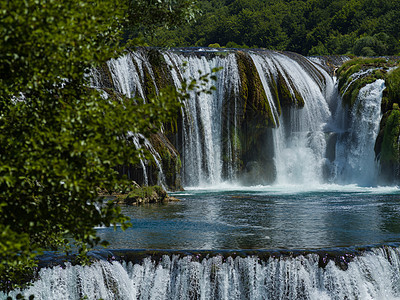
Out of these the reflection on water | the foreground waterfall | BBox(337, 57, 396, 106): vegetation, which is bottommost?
the foreground waterfall

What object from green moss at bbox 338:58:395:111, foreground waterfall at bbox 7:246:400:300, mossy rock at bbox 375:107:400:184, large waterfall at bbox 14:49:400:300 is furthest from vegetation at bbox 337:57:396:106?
foreground waterfall at bbox 7:246:400:300

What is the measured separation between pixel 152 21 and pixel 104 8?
3.66 meters

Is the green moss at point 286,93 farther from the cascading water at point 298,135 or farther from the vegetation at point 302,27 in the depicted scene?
the vegetation at point 302,27

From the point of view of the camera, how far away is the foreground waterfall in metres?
12.9

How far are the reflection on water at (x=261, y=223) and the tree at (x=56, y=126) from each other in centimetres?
853

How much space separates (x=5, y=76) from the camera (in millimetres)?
6113

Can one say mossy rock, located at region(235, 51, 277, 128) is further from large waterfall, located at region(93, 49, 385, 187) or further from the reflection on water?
the reflection on water

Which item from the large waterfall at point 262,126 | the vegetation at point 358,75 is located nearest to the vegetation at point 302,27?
the vegetation at point 358,75

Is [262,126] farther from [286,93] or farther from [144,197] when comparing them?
[144,197]

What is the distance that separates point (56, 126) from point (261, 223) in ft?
45.0

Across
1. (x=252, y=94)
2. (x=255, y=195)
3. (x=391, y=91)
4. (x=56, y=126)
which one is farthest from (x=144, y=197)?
(x=391, y=91)

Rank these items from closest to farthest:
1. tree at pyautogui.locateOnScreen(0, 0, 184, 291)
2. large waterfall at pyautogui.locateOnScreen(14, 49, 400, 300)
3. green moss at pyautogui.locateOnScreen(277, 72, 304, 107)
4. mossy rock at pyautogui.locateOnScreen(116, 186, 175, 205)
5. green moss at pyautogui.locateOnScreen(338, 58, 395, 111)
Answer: tree at pyautogui.locateOnScreen(0, 0, 184, 291), large waterfall at pyautogui.locateOnScreen(14, 49, 400, 300), mossy rock at pyautogui.locateOnScreen(116, 186, 175, 205), green moss at pyautogui.locateOnScreen(338, 58, 395, 111), green moss at pyautogui.locateOnScreen(277, 72, 304, 107)

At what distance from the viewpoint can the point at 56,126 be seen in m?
5.87

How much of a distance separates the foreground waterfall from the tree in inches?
261
